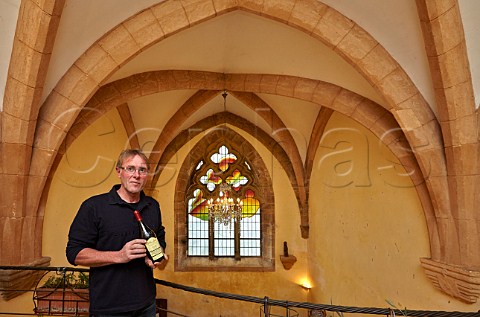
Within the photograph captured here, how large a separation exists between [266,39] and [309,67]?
659mm

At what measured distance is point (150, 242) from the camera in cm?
159

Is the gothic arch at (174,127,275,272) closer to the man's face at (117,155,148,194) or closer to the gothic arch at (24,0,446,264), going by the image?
the gothic arch at (24,0,446,264)

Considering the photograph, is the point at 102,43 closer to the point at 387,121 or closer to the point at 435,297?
the point at 387,121

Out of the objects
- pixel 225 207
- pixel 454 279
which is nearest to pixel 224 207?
pixel 225 207

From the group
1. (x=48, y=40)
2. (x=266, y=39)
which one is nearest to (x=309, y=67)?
(x=266, y=39)

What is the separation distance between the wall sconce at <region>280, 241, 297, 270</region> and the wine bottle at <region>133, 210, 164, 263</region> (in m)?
7.08

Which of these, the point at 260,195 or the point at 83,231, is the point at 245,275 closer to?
the point at 260,195

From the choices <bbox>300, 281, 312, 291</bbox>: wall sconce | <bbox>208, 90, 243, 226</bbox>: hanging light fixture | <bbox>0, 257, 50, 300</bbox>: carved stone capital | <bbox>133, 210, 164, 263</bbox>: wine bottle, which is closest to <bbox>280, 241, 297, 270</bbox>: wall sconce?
<bbox>300, 281, 312, 291</bbox>: wall sconce

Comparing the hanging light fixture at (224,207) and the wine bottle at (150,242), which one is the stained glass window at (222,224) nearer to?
the hanging light fixture at (224,207)

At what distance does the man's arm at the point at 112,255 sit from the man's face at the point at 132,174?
0.78ft

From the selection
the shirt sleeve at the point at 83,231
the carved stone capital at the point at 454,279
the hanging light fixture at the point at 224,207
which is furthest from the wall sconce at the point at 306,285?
the shirt sleeve at the point at 83,231

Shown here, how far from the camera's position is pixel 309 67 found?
189 inches

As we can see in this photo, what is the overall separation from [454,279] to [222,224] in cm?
597

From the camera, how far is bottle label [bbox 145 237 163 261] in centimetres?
159
